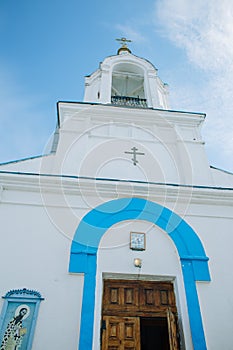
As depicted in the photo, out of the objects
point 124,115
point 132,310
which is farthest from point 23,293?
point 124,115

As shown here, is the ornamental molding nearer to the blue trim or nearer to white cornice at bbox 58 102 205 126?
the blue trim

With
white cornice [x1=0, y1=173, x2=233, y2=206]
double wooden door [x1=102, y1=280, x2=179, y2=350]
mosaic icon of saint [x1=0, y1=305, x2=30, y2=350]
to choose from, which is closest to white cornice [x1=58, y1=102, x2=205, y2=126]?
white cornice [x1=0, y1=173, x2=233, y2=206]

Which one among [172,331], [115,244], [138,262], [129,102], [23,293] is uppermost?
[129,102]

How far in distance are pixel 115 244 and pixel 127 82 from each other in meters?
8.53

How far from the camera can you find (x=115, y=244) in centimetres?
611

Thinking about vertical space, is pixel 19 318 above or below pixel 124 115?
below

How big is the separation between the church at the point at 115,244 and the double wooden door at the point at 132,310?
0.02m

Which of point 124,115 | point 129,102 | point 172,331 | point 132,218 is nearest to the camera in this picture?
point 172,331

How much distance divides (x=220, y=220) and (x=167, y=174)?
76.7 inches

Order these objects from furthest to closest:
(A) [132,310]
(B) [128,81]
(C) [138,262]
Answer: (B) [128,81], (C) [138,262], (A) [132,310]

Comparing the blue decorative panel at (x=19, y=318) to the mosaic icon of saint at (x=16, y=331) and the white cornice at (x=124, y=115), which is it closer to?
the mosaic icon of saint at (x=16, y=331)

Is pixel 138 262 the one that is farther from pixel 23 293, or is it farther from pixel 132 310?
pixel 23 293

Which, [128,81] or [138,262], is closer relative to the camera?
[138,262]

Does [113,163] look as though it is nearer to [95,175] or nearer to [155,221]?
[95,175]
